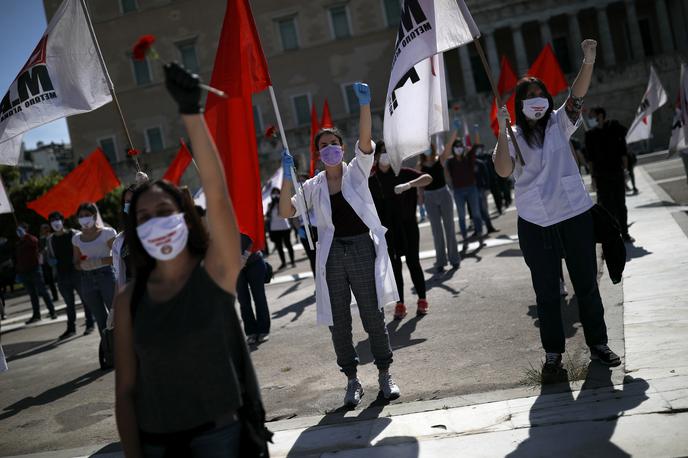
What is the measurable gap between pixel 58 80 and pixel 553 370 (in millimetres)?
5147

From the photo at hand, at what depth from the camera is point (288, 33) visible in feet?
150

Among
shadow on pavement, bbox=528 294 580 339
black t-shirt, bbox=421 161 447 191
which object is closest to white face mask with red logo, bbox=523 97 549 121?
shadow on pavement, bbox=528 294 580 339

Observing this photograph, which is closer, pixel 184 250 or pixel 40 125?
pixel 184 250

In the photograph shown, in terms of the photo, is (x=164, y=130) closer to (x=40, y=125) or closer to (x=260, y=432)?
(x=40, y=125)

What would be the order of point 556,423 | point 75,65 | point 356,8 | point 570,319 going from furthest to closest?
point 356,8 < point 75,65 < point 570,319 < point 556,423

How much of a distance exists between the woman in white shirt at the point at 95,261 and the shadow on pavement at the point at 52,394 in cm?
72

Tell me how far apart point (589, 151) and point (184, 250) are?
804cm

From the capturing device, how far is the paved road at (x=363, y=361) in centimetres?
551

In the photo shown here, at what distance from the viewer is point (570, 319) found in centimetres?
650

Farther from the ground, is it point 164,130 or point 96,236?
point 164,130

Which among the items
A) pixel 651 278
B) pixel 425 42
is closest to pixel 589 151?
pixel 651 278

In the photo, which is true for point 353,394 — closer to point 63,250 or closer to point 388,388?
point 388,388

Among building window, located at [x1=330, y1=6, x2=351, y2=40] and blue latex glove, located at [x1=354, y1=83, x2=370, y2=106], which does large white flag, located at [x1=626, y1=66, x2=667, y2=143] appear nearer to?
blue latex glove, located at [x1=354, y1=83, x2=370, y2=106]

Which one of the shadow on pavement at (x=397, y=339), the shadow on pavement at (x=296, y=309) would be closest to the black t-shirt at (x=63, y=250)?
the shadow on pavement at (x=296, y=309)
